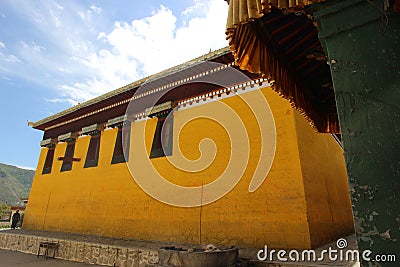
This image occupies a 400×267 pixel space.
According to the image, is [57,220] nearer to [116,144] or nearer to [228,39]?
[116,144]

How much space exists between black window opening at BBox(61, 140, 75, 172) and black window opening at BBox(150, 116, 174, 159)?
14.0ft

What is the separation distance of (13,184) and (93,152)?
293 ft

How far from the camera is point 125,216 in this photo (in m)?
7.29

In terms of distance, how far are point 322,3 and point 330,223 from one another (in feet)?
17.3

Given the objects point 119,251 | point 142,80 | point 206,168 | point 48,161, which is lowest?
point 119,251

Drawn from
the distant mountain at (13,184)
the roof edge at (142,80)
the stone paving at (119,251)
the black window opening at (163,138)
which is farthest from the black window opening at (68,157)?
the distant mountain at (13,184)

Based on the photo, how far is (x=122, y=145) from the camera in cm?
846

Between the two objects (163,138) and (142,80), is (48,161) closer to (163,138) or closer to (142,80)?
(163,138)

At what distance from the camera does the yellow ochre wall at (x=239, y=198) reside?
4.91 meters

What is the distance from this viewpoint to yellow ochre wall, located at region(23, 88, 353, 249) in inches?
193

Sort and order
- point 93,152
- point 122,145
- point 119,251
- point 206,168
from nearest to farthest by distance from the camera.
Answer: point 119,251 → point 206,168 → point 122,145 → point 93,152

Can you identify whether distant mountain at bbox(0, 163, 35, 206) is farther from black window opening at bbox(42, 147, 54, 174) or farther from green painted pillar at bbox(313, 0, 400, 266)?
green painted pillar at bbox(313, 0, 400, 266)

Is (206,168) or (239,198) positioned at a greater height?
(206,168)

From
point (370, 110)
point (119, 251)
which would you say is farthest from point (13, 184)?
point (370, 110)
